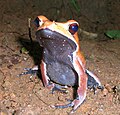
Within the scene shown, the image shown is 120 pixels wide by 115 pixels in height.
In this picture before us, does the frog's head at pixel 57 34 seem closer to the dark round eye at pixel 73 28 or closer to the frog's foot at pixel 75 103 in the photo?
the dark round eye at pixel 73 28

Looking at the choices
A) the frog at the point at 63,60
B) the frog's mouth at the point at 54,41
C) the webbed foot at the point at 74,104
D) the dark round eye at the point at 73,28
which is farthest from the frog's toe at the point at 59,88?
the dark round eye at the point at 73,28

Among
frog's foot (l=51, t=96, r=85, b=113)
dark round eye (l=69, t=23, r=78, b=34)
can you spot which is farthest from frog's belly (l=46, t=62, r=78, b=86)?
dark round eye (l=69, t=23, r=78, b=34)

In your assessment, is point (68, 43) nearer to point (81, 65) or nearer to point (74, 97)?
point (81, 65)

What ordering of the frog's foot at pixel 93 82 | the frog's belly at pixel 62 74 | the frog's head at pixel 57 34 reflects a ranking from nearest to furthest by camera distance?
the frog's head at pixel 57 34 < the frog's belly at pixel 62 74 < the frog's foot at pixel 93 82

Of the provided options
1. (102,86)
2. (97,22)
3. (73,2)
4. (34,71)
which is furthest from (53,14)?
(102,86)

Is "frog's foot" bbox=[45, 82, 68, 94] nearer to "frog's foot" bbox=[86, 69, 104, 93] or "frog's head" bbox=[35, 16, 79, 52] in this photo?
"frog's foot" bbox=[86, 69, 104, 93]

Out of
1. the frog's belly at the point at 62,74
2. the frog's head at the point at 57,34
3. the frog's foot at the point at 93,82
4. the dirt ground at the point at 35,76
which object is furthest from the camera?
the frog's foot at the point at 93,82

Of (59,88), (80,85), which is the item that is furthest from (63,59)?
(59,88)
